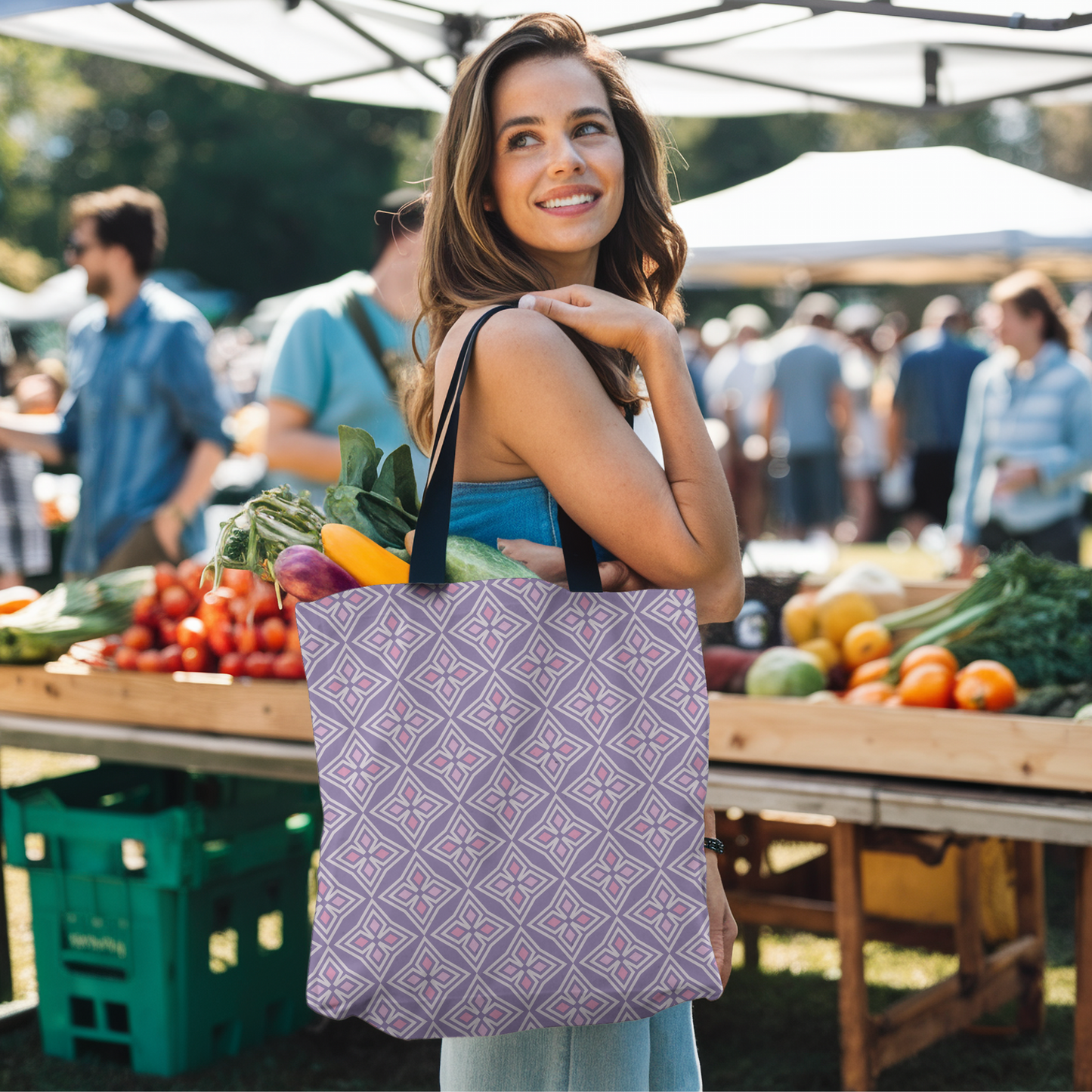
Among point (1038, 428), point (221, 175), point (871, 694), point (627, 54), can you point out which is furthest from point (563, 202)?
point (221, 175)

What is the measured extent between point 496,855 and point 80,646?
2523 millimetres

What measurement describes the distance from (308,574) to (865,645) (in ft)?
7.47

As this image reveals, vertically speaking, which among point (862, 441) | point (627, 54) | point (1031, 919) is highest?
point (627, 54)

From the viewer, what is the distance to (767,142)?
40.0 m

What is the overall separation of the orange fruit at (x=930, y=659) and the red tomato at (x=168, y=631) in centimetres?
191

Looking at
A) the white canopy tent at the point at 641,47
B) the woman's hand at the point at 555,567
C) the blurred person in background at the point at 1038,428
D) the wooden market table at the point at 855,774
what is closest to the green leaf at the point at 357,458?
the woman's hand at the point at 555,567

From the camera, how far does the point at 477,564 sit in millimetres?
1396

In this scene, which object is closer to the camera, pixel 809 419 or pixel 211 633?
pixel 211 633

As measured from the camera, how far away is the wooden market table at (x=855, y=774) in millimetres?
2582

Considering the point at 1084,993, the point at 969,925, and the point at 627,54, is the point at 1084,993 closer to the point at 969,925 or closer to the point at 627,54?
the point at 969,925

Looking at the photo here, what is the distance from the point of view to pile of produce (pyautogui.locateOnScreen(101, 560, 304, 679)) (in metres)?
3.25

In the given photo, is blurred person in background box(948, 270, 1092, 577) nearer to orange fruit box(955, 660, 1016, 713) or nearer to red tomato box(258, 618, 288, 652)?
orange fruit box(955, 660, 1016, 713)

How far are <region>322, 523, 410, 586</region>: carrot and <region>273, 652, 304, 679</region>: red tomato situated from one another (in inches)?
68.1

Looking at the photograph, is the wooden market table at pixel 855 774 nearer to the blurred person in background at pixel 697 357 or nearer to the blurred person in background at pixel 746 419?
the blurred person in background at pixel 697 357
